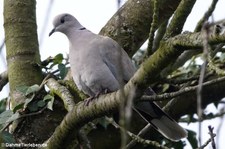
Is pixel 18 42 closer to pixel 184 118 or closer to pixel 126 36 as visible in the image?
pixel 126 36

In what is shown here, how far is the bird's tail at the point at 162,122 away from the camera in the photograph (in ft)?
10.8

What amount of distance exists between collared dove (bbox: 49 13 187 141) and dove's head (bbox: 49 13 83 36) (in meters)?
0.43

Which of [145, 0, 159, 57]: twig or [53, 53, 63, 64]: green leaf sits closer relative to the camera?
[145, 0, 159, 57]: twig

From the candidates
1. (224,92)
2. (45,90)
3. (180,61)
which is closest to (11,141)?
(45,90)

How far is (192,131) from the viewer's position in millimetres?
Answer: 4145

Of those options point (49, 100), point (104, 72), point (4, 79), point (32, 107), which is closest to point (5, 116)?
point (32, 107)

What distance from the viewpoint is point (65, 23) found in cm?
421

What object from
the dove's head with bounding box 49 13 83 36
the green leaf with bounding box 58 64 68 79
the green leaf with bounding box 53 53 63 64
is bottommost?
the green leaf with bounding box 58 64 68 79

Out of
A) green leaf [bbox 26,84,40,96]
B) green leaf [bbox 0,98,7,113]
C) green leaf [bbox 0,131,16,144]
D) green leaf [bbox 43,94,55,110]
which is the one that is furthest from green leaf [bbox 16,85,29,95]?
green leaf [bbox 0,98,7,113]

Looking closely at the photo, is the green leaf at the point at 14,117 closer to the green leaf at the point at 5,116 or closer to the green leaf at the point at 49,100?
the green leaf at the point at 5,116

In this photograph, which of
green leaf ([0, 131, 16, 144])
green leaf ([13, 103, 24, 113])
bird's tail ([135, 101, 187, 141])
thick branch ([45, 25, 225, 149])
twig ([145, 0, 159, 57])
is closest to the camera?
thick branch ([45, 25, 225, 149])

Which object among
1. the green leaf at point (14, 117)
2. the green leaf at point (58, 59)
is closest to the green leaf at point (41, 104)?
the green leaf at point (14, 117)

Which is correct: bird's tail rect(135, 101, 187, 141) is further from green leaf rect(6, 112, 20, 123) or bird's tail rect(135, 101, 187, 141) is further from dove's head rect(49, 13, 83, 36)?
dove's head rect(49, 13, 83, 36)

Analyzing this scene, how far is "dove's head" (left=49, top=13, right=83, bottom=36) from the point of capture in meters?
4.18
